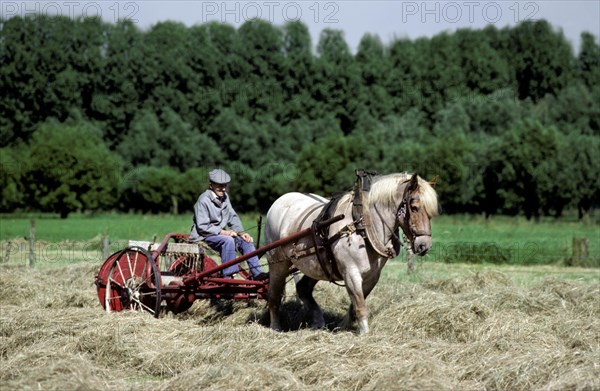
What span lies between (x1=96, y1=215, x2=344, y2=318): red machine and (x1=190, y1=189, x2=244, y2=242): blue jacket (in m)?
0.20

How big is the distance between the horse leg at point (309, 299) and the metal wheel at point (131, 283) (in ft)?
5.58

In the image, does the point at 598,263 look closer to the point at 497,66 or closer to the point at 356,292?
the point at 356,292

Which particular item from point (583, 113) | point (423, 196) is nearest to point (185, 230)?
point (423, 196)

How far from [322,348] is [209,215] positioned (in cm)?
356

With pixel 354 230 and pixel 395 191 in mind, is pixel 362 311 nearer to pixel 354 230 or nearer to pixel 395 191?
pixel 354 230

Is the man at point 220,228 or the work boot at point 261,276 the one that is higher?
the man at point 220,228

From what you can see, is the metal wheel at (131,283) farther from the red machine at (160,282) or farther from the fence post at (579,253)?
the fence post at (579,253)

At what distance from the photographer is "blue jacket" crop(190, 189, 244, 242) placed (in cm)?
973

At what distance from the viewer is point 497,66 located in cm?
6912

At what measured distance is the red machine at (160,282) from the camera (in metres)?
9.29

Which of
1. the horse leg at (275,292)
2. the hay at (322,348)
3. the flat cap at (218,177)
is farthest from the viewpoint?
the flat cap at (218,177)

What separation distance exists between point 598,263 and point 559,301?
9288mm

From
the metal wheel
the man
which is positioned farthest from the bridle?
the metal wheel

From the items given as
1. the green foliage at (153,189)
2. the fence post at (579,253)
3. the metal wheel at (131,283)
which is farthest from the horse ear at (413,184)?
the green foliage at (153,189)
